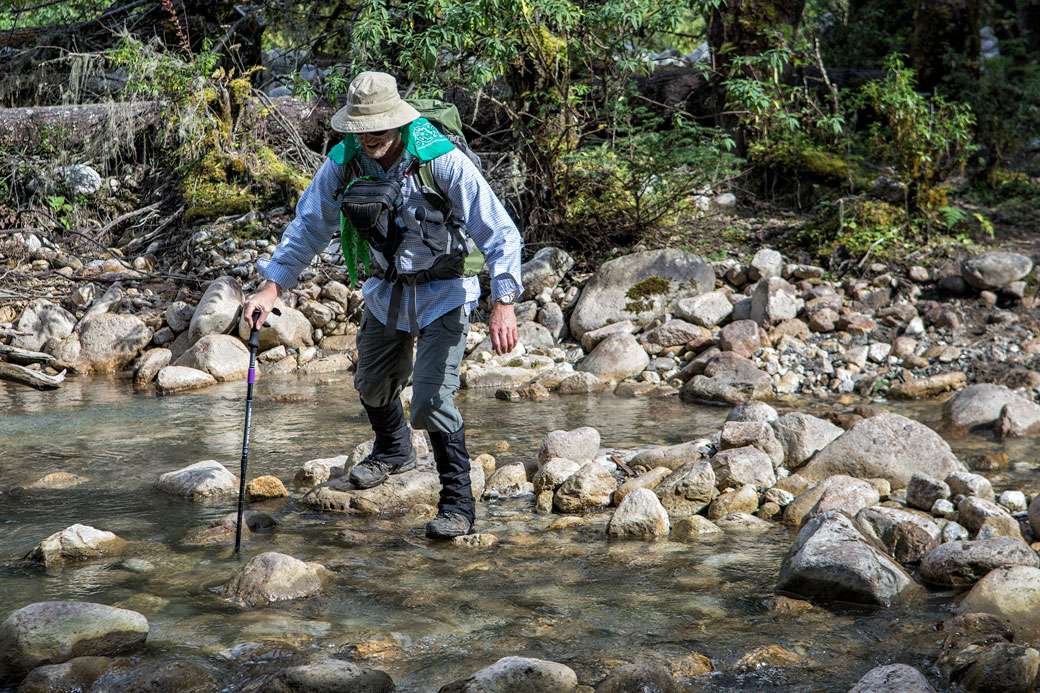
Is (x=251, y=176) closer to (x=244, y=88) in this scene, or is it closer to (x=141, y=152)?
(x=244, y=88)

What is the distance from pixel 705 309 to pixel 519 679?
732 centimetres

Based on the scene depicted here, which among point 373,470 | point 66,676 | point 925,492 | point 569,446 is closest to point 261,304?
point 373,470

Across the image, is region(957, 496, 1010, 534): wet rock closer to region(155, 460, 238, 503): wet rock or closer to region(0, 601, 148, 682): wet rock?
region(0, 601, 148, 682): wet rock

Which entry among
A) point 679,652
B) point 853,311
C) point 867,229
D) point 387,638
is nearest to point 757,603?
point 679,652

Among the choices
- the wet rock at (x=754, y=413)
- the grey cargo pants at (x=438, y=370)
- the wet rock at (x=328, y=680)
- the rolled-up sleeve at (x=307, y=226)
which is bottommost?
the wet rock at (x=754, y=413)

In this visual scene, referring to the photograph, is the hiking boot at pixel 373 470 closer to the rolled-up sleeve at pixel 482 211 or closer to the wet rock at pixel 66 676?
the rolled-up sleeve at pixel 482 211

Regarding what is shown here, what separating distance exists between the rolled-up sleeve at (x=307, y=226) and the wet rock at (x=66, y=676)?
6.40 feet

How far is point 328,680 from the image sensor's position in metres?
2.71

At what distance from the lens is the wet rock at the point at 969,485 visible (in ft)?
14.7

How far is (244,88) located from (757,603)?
10774 millimetres

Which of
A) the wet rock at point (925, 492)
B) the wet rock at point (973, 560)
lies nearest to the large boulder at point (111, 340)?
the wet rock at point (925, 492)

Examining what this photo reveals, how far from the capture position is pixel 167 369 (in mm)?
8922

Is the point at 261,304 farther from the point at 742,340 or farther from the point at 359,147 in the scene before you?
the point at 742,340

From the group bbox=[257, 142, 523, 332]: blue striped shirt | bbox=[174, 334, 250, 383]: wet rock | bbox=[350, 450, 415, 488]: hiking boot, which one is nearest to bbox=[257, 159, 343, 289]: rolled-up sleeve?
bbox=[257, 142, 523, 332]: blue striped shirt
